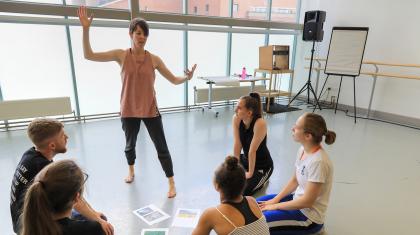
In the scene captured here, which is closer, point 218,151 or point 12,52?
point 218,151

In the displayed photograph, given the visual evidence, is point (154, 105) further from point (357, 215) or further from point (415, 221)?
point (415, 221)

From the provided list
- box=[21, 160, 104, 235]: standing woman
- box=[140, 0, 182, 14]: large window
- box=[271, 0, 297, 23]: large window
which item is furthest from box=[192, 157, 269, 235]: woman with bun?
box=[271, 0, 297, 23]: large window

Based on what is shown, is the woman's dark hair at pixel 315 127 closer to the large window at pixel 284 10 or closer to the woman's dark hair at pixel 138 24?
the woman's dark hair at pixel 138 24

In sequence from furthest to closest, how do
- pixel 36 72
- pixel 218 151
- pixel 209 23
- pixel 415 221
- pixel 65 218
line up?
pixel 209 23 < pixel 36 72 < pixel 218 151 < pixel 415 221 < pixel 65 218

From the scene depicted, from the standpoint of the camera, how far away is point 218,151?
11.3ft

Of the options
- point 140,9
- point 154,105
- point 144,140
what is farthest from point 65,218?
point 140,9

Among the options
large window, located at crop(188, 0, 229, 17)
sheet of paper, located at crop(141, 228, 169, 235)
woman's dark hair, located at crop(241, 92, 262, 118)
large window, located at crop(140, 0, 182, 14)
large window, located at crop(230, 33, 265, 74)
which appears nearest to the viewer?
sheet of paper, located at crop(141, 228, 169, 235)

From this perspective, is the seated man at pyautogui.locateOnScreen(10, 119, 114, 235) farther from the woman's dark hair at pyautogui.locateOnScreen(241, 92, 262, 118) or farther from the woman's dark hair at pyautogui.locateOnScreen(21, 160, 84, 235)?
the woman's dark hair at pyautogui.locateOnScreen(241, 92, 262, 118)

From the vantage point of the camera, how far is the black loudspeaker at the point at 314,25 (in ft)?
17.7

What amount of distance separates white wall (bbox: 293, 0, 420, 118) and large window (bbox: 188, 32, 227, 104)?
7.86 feet

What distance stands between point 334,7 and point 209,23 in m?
2.76

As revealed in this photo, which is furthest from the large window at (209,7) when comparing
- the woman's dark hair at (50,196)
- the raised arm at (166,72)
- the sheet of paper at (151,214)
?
the woman's dark hair at (50,196)

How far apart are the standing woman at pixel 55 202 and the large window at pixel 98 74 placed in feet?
A: 12.3

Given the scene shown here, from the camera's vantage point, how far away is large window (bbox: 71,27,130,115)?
14.2 feet
